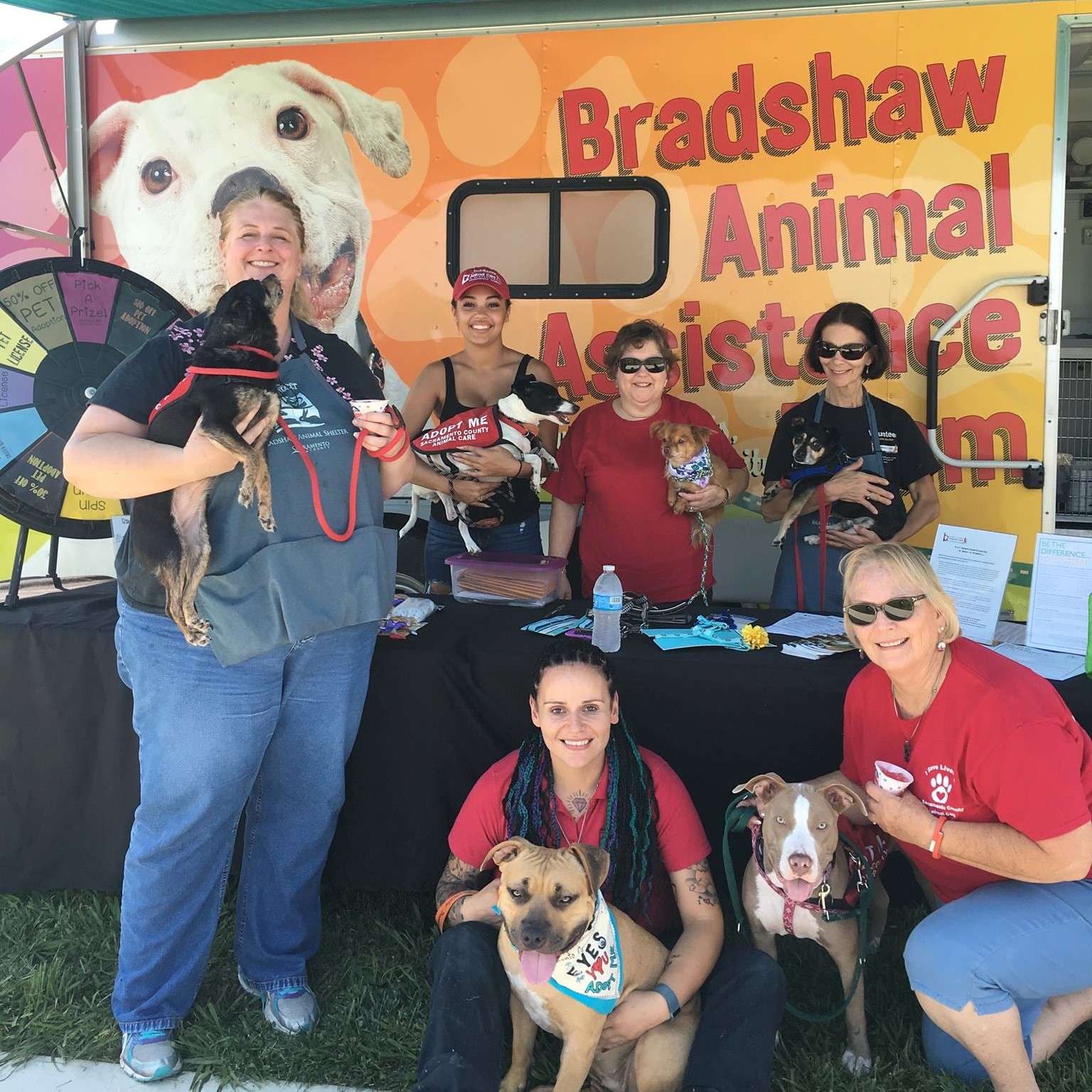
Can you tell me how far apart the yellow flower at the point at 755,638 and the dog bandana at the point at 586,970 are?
109 cm

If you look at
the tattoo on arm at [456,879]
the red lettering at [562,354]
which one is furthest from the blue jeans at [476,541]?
the tattoo on arm at [456,879]

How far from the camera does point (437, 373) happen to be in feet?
12.8

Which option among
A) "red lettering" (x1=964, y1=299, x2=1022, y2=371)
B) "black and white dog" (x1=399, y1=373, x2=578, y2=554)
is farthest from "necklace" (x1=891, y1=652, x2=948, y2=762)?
"red lettering" (x1=964, y1=299, x2=1022, y2=371)

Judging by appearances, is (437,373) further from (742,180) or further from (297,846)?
(297,846)

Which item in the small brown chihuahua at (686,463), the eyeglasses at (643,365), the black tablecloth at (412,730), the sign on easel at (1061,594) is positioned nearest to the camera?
the black tablecloth at (412,730)

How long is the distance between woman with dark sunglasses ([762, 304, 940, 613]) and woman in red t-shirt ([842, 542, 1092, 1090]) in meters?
1.45

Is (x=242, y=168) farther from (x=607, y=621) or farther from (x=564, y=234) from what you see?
(x=607, y=621)

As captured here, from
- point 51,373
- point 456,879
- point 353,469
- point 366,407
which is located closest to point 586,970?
point 456,879

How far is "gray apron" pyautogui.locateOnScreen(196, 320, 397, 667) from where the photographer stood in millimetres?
2146

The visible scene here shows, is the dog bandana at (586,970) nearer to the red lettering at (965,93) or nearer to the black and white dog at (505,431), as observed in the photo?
the black and white dog at (505,431)

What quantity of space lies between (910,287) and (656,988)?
10.5 ft

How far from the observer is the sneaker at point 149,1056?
7.63ft

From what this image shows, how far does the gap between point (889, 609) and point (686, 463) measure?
1.22 m

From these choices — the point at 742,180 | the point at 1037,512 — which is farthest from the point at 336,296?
the point at 1037,512
